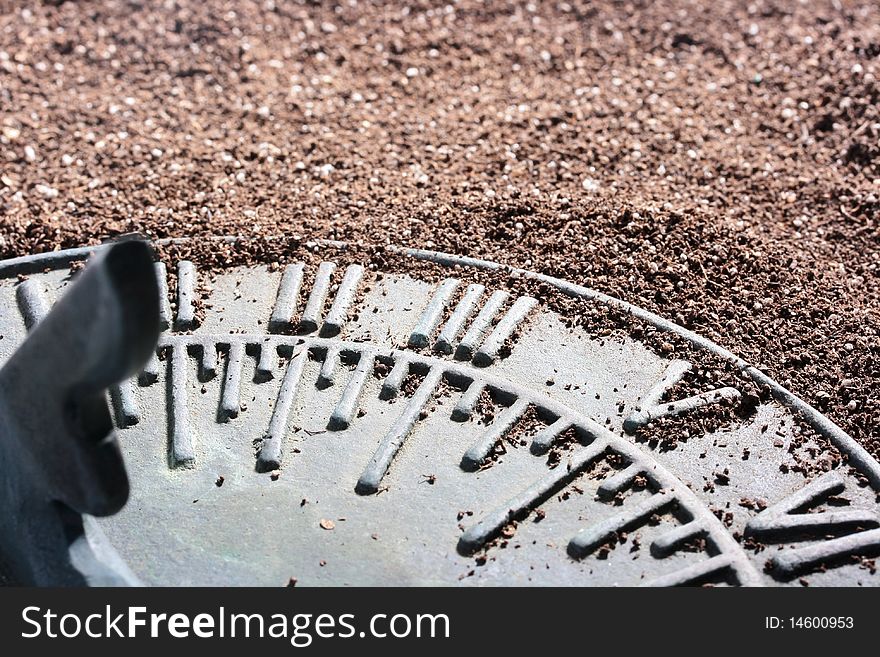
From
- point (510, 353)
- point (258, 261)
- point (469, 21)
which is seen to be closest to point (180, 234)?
point (258, 261)

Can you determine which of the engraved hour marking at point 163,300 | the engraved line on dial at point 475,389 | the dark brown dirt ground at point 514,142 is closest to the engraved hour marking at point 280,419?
the engraved line on dial at point 475,389

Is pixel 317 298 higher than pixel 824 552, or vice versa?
pixel 317 298

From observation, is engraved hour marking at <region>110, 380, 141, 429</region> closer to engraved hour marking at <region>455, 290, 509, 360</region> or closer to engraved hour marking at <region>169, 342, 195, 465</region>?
engraved hour marking at <region>169, 342, 195, 465</region>

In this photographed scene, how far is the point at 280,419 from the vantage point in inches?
138

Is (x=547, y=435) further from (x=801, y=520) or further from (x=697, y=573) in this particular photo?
(x=801, y=520)

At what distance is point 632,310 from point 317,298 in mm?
1182

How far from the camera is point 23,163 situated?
521 cm

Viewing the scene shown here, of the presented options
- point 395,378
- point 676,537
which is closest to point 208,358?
point 395,378

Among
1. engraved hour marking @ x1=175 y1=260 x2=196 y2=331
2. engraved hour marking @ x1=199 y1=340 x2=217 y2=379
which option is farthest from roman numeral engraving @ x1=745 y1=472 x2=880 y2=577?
engraved hour marking @ x1=175 y1=260 x2=196 y2=331

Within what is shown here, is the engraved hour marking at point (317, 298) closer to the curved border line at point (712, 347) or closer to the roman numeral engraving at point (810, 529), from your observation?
the curved border line at point (712, 347)

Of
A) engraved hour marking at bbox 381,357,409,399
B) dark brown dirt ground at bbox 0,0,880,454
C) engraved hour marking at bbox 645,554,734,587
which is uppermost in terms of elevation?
dark brown dirt ground at bbox 0,0,880,454

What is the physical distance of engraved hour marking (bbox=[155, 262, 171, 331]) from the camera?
3957mm

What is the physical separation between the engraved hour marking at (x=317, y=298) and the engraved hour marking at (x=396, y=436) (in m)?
0.51

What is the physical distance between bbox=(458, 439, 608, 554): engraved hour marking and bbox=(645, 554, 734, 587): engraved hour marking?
1.44ft
